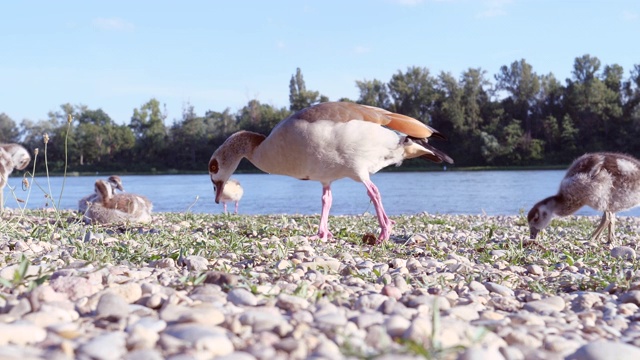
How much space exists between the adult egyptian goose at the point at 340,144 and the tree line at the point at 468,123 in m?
60.7

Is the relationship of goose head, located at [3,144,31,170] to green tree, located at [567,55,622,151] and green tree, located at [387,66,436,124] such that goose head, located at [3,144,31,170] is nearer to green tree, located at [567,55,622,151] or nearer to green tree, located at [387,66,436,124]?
green tree, located at [567,55,622,151]

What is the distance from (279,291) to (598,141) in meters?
76.1

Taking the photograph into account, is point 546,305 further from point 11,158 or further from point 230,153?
point 11,158

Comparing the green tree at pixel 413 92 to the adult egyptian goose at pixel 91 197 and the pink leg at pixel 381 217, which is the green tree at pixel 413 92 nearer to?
the adult egyptian goose at pixel 91 197

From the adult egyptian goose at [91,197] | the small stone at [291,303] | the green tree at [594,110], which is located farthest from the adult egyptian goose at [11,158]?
the green tree at [594,110]

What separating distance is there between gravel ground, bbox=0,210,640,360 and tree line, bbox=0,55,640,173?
207 feet

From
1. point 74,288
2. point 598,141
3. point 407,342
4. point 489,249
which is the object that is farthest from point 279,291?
point 598,141

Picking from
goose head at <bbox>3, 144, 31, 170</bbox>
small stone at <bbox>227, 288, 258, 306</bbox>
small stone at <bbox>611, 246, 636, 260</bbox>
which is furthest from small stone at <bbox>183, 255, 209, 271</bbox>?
goose head at <bbox>3, 144, 31, 170</bbox>

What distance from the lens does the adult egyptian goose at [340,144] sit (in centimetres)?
679

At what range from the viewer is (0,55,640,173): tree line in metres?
72.2

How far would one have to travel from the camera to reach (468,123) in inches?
3123

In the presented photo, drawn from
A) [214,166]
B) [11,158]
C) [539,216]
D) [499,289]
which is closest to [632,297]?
[499,289]

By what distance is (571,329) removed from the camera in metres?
2.82

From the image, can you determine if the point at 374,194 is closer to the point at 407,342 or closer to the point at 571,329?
the point at 571,329
